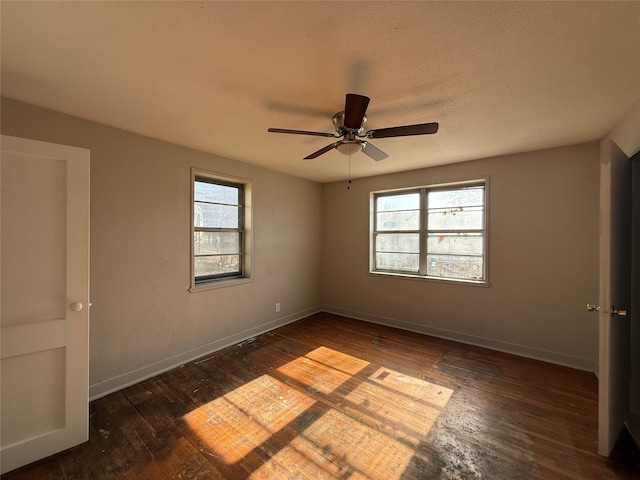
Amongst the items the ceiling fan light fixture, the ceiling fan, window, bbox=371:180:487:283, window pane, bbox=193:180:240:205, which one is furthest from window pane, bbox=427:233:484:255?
window pane, bbox=193:180:240:205

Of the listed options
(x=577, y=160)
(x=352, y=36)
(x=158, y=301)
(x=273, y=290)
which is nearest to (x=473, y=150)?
(x=577, y=160)

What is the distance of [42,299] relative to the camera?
1643 millimetres

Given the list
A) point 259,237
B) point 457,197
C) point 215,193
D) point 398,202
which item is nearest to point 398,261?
point 398,202

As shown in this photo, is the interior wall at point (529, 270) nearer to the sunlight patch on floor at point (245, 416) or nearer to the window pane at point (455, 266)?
the window pane at point (455, 266)

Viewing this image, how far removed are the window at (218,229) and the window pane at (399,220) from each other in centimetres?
220

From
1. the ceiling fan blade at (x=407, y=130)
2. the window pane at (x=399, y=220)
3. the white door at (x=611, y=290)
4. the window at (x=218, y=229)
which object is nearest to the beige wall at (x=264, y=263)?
the window at (x=218, y=229)

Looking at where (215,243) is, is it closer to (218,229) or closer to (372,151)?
(218,229)

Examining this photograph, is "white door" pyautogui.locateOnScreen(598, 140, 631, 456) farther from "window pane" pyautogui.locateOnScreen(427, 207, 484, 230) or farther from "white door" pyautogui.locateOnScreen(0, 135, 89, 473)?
"white door" pyautogui.locateOnScreen(0, 135, 89, 473)

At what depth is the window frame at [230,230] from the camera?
2.96m

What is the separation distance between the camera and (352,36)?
50.3 inches

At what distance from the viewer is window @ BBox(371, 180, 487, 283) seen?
11.3ft

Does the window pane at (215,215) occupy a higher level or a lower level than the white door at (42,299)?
higher

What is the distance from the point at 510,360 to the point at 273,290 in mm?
3133

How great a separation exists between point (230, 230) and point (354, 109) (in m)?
2.46
